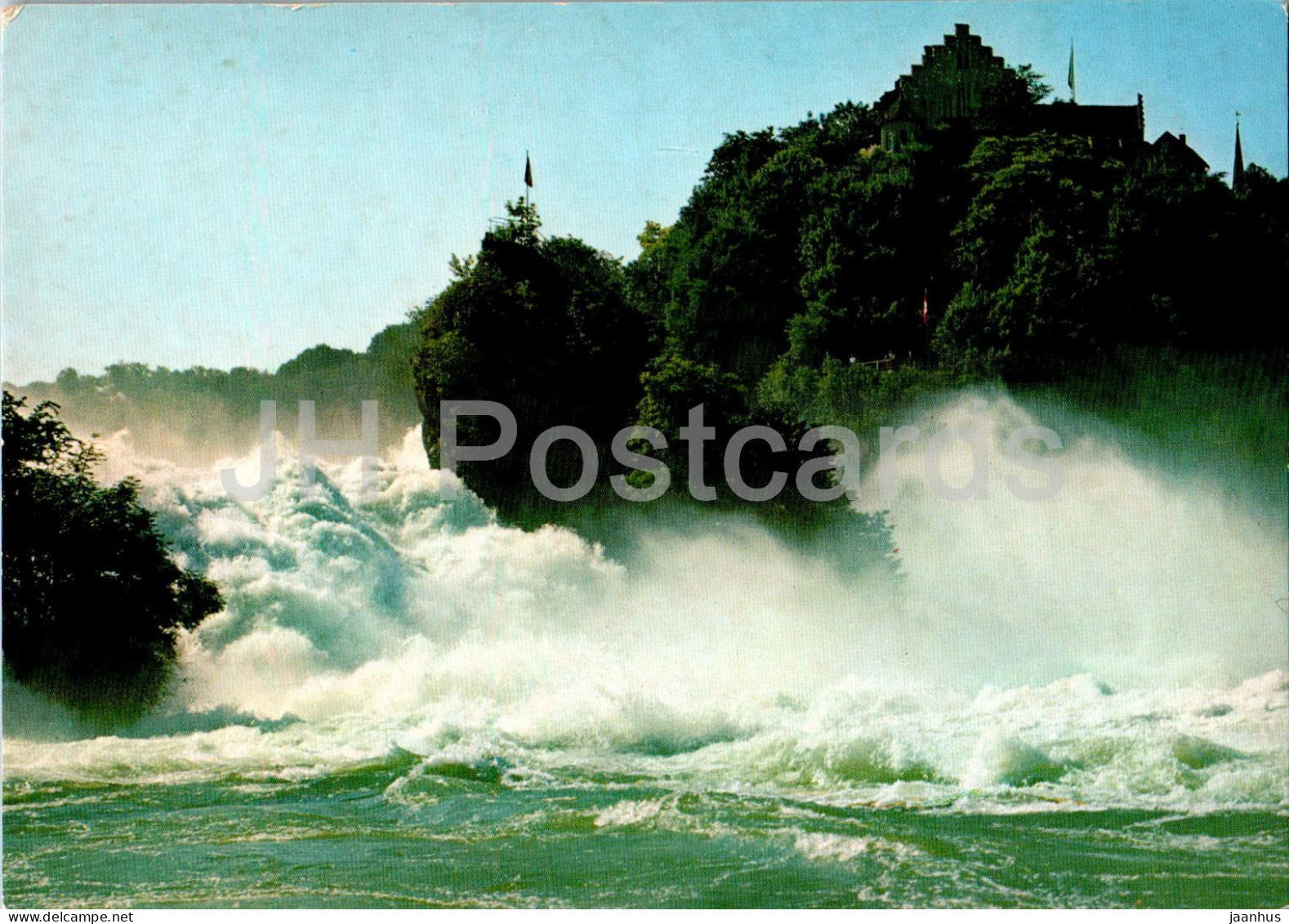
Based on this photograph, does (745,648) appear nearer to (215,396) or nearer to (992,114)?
(215,396)

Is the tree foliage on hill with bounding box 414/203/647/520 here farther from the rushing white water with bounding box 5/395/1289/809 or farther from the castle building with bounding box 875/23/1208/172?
the castle building with bounding box 875/23/1208/172

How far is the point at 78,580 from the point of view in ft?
37.0

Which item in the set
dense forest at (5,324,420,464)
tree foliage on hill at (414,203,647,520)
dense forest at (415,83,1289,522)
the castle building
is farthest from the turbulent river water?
the castle building

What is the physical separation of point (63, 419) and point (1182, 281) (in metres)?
10.0

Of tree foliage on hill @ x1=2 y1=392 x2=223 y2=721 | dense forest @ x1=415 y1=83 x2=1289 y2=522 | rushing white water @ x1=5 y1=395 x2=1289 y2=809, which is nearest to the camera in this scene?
rushing white water @ x1=5 y1=395 x2=1289 y2=809

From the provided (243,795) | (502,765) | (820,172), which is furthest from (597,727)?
(820,172)

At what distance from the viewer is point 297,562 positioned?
40.0ft

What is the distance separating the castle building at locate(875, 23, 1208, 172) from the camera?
13539 millimetres

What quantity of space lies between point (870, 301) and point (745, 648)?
149 inches

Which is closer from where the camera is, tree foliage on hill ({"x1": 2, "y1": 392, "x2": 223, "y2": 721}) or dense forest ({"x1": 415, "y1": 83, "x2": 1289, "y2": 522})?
tree foliage on hill ({"x1": 2, "y1": 392, "x2": 223, "y2": 721})

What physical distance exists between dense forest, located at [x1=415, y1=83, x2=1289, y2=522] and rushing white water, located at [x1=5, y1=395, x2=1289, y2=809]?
28.2 inches

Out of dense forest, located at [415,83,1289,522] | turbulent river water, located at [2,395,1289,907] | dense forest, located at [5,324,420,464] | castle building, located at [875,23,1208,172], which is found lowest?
turbulent river water, located at [2,395,1289,907]

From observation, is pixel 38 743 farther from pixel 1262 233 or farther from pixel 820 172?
pixel 1262 233

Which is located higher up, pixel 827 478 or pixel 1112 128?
pixel 1112 128
